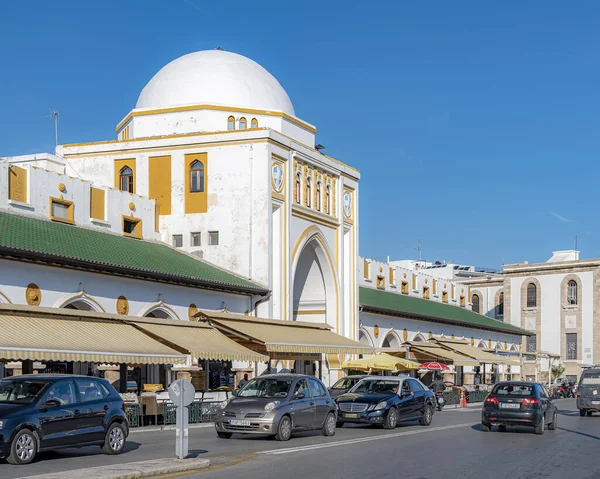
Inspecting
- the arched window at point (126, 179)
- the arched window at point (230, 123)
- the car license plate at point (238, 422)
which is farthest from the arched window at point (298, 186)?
the car license plate at point (238, 422)

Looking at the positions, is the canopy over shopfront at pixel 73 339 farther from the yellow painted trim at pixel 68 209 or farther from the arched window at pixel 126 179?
the arched window at pixel 126 179

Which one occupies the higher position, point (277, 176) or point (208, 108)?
point (208, 108)

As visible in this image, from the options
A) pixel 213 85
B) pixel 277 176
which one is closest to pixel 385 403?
pixel 277 176

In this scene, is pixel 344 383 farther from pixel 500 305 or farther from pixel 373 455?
pixel 500 305

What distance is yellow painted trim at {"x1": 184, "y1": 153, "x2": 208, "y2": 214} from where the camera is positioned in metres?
44.5

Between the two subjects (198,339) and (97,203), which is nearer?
(198,339)

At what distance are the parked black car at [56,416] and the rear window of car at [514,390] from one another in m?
11.4

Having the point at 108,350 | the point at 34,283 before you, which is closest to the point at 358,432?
the point at 108,350

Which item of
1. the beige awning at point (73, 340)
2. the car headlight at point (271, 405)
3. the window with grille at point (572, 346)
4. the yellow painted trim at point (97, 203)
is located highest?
the yellow painted trim at point (97, 203)

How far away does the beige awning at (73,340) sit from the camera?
75.6ft

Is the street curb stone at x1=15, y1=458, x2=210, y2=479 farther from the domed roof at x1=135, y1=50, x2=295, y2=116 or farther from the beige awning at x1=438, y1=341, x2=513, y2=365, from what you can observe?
the beige awning at x1=438, y1=341, x2=513, y2=365

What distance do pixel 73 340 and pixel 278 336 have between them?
43.5ft

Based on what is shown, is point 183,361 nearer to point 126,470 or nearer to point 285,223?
point 126,470

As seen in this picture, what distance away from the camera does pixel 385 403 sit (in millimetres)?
26359
